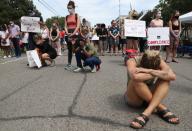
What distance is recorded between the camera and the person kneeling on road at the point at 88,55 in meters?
10.1

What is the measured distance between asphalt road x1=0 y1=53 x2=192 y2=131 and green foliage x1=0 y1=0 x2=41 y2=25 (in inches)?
2534

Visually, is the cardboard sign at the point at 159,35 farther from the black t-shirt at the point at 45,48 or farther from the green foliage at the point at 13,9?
the green foliage at the point at 13,9

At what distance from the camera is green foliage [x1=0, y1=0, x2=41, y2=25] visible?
72.7m

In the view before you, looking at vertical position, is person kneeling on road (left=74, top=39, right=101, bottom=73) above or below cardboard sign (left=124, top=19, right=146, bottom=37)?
below

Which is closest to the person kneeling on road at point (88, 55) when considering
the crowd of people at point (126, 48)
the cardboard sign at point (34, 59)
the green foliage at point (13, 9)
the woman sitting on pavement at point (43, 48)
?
the crowd of people at point (126, 48)

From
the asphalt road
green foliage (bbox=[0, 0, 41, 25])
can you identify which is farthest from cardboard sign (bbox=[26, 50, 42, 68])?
green foliage (bbox=[0, 0, 41, 25])

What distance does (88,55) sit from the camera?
1017 cm

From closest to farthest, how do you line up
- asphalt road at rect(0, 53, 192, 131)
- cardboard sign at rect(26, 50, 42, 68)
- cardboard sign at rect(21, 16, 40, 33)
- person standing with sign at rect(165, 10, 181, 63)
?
asphalt road at rect(0, 53, 192, 131), cardboard sign at rect(26, 50, 42, 68), person standing with sign at rect(165, 10, 181, 63), cardboard sign at rect(21, 16, 40, 33)

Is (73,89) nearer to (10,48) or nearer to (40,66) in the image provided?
(40,66)

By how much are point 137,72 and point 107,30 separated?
15792 mm

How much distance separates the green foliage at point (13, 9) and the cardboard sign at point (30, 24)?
57209mm

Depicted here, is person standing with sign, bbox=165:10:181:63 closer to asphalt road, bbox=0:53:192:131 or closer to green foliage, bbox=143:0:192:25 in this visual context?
asphalt road, bbox=0:53:192:131

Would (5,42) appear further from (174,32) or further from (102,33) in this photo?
(174,32)

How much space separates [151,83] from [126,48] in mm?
7722
